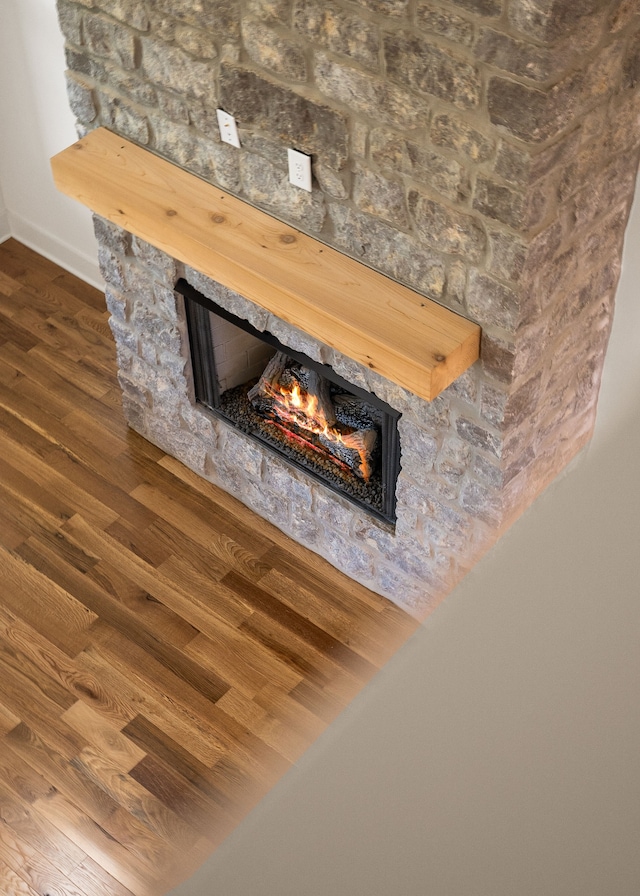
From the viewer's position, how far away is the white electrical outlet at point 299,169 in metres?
2.12

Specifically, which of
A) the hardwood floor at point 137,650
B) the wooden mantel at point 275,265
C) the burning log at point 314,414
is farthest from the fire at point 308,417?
the wooden mantel at point 275,265

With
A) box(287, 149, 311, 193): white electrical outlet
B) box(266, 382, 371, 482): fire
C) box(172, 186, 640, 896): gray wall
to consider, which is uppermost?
box(172, 186, 640, 896): gray wall

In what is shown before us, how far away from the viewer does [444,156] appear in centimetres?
187

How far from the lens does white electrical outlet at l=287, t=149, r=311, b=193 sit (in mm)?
2117

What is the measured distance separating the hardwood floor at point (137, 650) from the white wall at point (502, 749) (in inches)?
88.0

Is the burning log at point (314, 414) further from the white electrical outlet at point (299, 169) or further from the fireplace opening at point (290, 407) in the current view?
the white electrical outlet at point (299, 169)

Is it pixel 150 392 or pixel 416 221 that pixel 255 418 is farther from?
pixel 416 221

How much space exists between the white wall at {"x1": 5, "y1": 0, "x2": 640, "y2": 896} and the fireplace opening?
2.25m

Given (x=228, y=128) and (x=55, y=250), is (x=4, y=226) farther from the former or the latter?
(x=228, y=128)

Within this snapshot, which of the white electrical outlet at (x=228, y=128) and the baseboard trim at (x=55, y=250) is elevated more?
the white electrical outlet at (x=228, y=128)

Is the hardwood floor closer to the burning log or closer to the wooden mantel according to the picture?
the burning log

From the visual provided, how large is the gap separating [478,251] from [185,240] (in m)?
0.73

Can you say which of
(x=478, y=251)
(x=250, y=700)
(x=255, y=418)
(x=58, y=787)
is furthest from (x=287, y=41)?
(x=58, y=787)

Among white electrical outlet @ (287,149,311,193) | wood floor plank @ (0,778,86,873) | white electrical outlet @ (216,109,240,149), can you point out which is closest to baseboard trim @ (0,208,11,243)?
white electrical outlet @ (216,109,240,149)
